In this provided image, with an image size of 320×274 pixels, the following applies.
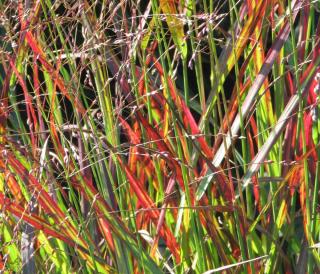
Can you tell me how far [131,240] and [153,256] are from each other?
7cm

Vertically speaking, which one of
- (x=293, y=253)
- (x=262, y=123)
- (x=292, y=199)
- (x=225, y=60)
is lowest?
(x=293, y=253)

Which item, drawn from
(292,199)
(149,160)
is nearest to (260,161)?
(292,199)

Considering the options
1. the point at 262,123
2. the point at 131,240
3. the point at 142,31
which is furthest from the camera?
the point at 262,123

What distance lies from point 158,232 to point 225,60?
0.29 meters

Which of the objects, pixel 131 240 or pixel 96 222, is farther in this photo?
pixel 96 222

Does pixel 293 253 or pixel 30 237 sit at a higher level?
pixel 30 237

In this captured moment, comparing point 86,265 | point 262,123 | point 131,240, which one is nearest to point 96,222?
point 86,265

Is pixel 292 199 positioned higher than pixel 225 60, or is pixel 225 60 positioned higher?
pixel 225 60

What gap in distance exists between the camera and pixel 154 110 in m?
1.24

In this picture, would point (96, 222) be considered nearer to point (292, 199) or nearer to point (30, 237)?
point (30, 237)

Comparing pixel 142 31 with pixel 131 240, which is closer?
pixel 142 31

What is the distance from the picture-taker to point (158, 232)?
1.06 meters

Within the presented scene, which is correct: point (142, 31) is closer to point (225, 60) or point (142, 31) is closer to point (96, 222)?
point (225, 60)

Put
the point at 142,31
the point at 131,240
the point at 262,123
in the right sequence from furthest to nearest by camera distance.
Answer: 1. the point at 262,123
2. the point at 131,240
3. the point at 142,31
